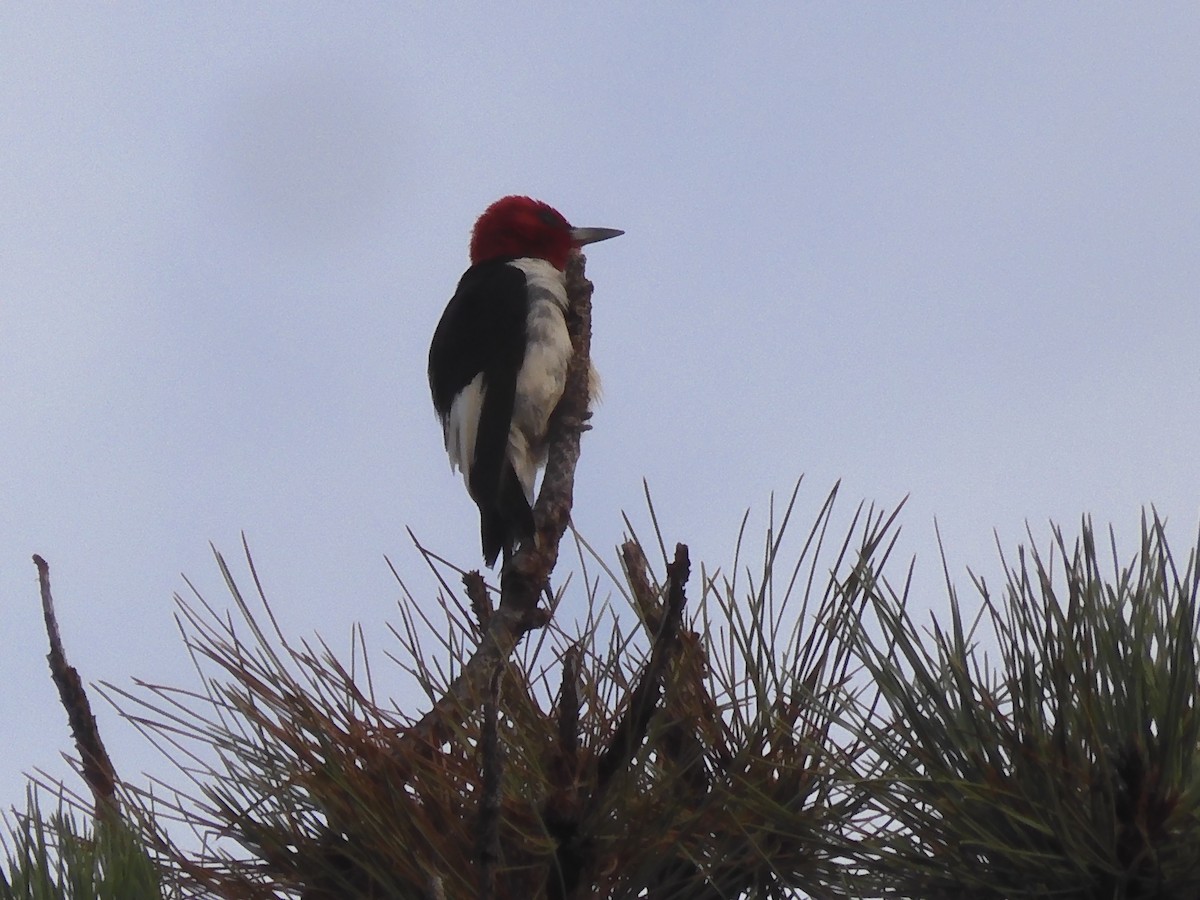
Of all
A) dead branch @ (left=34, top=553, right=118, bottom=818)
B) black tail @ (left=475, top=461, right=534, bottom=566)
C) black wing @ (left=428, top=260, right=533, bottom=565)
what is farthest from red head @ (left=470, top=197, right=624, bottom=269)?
dead branch @ (left=34, top=553, right=118, bottom=818)

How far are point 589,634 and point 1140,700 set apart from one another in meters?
0.67

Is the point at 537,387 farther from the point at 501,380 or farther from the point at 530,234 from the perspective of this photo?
the point at 530,234

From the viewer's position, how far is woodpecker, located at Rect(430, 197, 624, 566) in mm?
4312

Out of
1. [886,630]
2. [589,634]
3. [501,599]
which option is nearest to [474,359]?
[501,599]

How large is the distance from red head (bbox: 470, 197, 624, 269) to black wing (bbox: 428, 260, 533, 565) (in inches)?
9.3

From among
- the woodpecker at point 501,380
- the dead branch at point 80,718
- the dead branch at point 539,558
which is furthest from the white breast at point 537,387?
the dead branch at point 80,718

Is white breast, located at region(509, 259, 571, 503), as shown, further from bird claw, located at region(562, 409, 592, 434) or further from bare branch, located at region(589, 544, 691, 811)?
bare branch, located at region(589, 544, 691, 811)

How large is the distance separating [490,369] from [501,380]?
0.30 feet

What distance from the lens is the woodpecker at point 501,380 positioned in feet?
14.1

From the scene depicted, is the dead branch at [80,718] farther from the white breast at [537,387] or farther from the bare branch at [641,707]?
the white breast at [537,387]

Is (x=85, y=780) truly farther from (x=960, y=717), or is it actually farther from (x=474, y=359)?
(x=474, y=359)

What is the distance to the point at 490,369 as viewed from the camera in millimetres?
4539

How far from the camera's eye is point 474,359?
471 centimetres

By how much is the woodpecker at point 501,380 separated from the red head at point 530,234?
0.65 ft
